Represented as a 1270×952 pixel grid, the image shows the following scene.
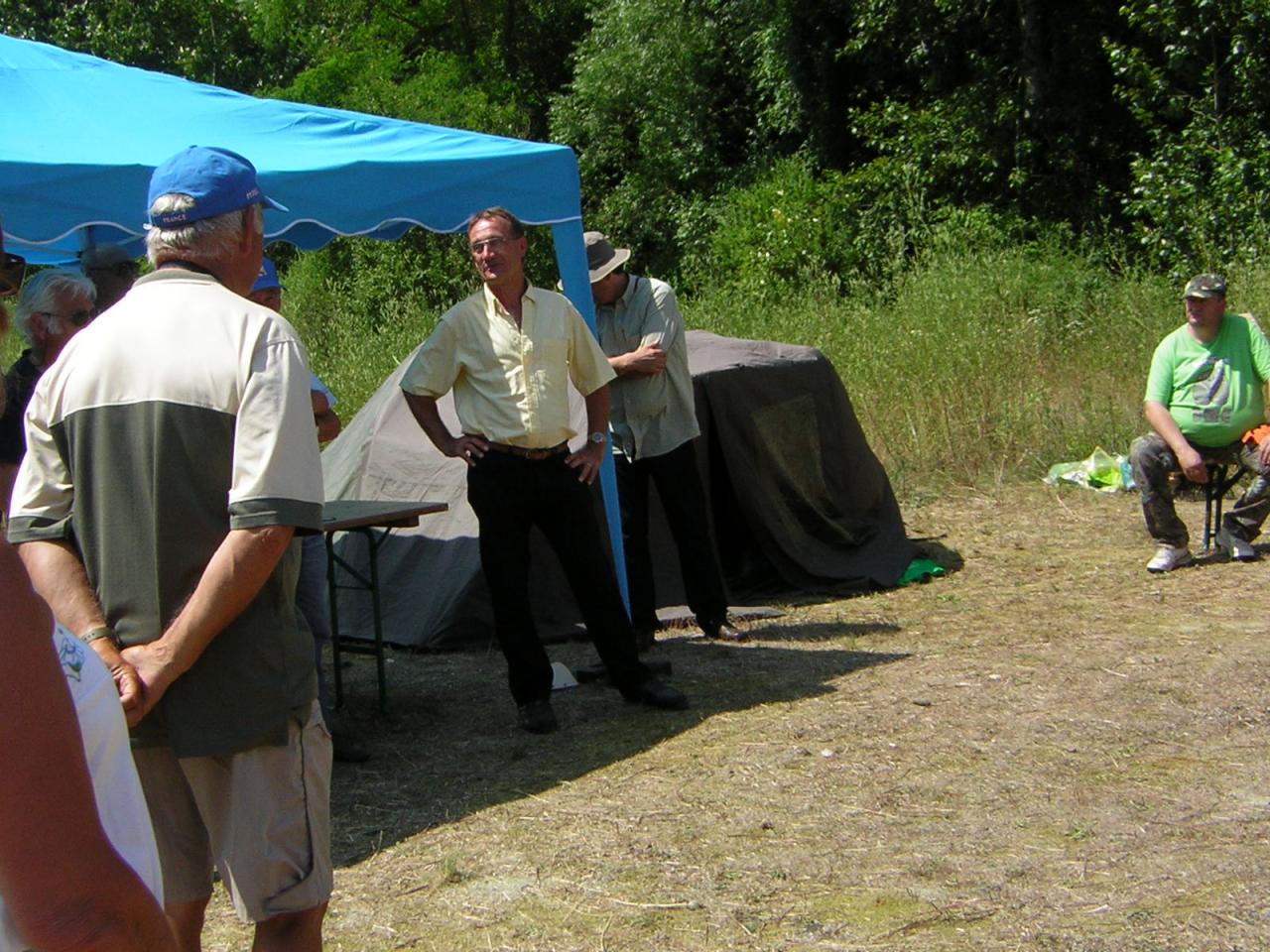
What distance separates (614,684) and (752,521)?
2221 millimetres

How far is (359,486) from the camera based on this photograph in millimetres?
7488

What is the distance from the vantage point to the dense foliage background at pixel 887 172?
37.0ft

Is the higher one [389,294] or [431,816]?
[389,294]

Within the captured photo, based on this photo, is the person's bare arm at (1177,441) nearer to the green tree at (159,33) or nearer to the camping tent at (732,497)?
the camping tent at (732,497)

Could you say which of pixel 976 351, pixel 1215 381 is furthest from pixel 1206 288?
pixel 976 351

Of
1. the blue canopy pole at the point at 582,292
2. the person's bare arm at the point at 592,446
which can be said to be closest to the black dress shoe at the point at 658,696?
the blue canopy pole at the point at 582,292

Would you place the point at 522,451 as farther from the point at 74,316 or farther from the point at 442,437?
the point at 74,316

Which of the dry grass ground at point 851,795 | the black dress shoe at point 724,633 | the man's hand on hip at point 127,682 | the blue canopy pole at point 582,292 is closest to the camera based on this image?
the man's hand on hip at point 127,682

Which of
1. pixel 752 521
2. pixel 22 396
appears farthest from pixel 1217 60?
pixel 22 396

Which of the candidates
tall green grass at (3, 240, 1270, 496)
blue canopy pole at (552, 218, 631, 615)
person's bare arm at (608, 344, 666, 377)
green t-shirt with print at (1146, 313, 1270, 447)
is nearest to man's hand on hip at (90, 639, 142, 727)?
blue canopy pole at (552, 218, 631, 615)

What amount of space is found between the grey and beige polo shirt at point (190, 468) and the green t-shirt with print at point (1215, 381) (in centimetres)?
615

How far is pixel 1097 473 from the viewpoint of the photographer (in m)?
9.84

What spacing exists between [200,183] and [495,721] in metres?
3.46

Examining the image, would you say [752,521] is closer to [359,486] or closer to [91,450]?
[359,486]
